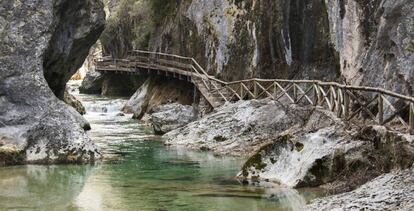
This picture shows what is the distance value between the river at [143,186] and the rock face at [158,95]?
15194mm

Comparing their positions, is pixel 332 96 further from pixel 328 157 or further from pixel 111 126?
pixel 111 126

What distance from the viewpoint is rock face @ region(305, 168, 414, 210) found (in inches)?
367

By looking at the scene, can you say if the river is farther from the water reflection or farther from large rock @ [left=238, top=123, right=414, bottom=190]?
large rock @ [left=238, top=123, right=414, bottom=190]

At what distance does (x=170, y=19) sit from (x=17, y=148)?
921 inches

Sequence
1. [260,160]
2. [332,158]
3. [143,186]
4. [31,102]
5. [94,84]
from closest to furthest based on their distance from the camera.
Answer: [332,158], [143,186], [260,160], [31,102], [94,84]

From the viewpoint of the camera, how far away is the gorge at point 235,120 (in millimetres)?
12156

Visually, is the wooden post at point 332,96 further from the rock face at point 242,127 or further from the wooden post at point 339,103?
the rock face at point 242,127

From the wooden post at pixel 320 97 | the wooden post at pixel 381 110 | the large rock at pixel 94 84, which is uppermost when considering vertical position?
the large rock at pixel 94 84

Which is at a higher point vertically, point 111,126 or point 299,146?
point 299,146

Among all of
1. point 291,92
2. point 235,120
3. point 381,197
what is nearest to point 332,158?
point 381,197

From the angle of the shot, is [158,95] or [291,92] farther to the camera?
[158,95]

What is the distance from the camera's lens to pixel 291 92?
87.9 feet

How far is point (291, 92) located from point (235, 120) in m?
4.88

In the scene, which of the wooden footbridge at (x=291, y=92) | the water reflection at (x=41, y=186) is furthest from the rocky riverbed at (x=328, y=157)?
the water reflection at (x=41, y=186)
